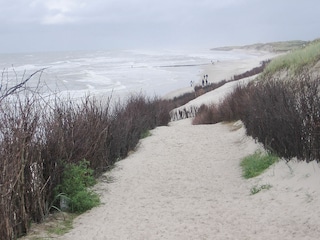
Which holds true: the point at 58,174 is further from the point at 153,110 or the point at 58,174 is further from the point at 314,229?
the point at 153,110

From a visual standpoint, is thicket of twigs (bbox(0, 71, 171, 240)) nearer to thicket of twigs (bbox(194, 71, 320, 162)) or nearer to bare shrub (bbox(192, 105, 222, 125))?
thicket of twigs (bbox(194, 71, 320, 162))

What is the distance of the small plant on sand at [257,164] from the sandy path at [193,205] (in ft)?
0.81

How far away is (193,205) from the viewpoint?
8.38m

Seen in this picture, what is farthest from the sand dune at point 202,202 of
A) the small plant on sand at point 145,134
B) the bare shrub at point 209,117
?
the bare shrub at point 209,117

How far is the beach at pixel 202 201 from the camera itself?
677 centimetres

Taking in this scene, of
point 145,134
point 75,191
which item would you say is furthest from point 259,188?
point 145,134

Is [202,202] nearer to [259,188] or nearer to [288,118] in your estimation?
[259,188]

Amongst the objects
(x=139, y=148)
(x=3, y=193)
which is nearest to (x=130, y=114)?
(x=139, y=148)

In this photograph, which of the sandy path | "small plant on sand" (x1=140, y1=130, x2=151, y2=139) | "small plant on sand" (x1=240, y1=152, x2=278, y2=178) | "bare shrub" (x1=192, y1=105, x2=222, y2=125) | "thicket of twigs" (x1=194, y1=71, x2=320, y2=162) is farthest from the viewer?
"bare shrub" (x1=192, y1=105, x2=222, y2=125)

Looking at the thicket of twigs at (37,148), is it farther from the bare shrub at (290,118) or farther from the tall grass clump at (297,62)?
the tall grass clump at (297,62)

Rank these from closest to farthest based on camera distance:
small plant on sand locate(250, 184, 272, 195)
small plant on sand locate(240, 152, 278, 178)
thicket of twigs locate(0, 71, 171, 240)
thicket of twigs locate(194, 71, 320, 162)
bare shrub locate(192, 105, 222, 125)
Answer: thicket of twigs locate(0, 71, 171, 240) → thicket of twigs locate(194, 71, 320, 162) → small plant on sand locate(250, 184, 272, 195) → small plant on sand locate(240, 152, 278, 178) → bare shrub locate(192, 105, 222, 125)

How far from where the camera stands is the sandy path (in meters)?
6.73

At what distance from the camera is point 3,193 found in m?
6.12

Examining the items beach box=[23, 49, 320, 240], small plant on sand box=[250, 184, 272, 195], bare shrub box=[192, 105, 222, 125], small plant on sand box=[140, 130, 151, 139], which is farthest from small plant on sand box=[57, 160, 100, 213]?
bare shrub box=[192, 105, 222, 125]
